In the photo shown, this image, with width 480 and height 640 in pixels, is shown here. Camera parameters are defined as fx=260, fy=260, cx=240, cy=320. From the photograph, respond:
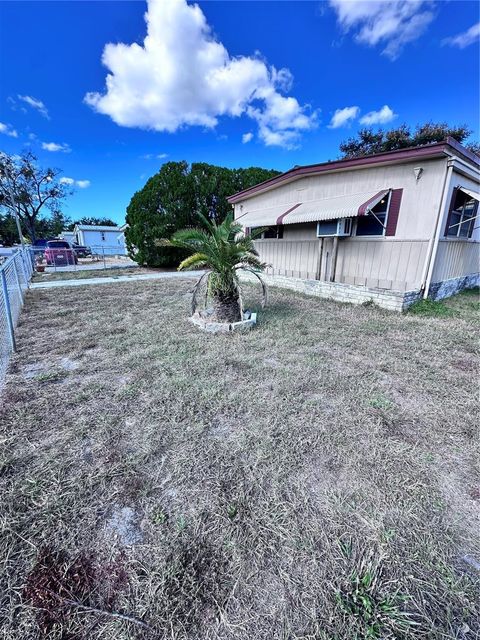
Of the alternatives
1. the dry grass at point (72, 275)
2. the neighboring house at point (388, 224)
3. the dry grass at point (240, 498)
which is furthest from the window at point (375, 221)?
the dry grass at point (72, 275)

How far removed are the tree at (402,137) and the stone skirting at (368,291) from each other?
43.9 feet

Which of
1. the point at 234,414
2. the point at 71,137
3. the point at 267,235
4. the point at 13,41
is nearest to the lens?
the point at 234,414

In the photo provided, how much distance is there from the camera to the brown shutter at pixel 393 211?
21.4ft

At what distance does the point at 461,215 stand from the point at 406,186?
7.98ft

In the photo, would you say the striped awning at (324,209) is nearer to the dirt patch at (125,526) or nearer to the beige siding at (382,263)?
the beige siding at (382,263)

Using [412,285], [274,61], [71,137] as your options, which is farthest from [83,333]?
[71,137]

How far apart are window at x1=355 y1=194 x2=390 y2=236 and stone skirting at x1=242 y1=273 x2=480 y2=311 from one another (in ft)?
5.15

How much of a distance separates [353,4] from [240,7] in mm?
3078

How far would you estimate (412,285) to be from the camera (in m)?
6.67

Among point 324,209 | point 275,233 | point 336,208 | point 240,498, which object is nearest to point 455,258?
point 336,208

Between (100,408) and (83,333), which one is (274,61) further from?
(100,408)

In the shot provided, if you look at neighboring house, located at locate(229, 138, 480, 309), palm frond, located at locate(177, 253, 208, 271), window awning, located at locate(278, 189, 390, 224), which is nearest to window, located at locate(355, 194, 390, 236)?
neighboring house, located at locate(229, 138, 480, 309)

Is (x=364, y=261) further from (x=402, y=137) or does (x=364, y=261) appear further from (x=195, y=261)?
(x=402, y=137)

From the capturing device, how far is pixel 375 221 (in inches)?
279
